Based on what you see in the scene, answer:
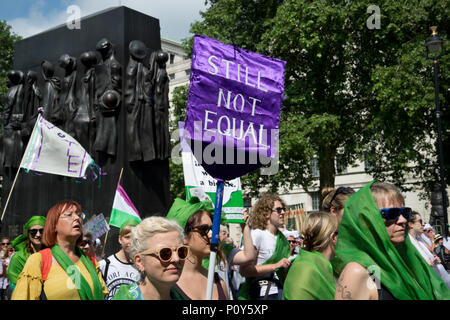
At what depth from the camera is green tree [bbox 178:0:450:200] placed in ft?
58.9

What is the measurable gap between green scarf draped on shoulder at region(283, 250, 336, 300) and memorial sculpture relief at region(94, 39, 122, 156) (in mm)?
7397

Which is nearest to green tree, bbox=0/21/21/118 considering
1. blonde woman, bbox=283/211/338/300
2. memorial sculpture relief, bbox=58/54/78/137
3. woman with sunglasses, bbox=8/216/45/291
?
memorial sculpture relief, bbox=58/54/78/137

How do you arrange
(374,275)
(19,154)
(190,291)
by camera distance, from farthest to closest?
(19,154)
(190,291)
(374,275)

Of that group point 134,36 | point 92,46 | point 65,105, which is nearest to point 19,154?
point 65,105

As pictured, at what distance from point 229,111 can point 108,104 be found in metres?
6.49

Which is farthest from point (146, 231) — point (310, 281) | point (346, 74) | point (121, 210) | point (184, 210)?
point (346, 74)

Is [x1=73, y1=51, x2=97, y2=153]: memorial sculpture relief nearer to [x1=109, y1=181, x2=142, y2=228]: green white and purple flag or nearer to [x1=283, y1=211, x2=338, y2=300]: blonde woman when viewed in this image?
[x1=109, y1=181, x2=142, y2=228]: green white and purple flag

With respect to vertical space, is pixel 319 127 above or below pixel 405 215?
above

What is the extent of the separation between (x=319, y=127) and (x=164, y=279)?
16.4 m

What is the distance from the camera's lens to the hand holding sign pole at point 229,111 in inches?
147

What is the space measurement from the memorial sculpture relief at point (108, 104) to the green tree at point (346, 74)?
360 inches

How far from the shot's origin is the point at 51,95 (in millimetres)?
11031

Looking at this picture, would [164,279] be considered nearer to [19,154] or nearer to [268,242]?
[268,242]

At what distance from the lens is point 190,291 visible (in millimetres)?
3559
